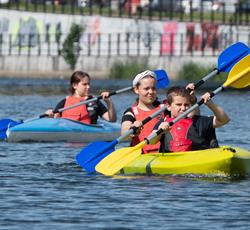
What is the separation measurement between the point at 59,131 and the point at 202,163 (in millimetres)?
7583

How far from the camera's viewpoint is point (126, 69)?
60.3 metres

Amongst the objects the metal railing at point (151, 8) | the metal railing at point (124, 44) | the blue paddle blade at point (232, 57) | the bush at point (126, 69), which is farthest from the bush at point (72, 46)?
the blue paddle blade at point (232, 57)

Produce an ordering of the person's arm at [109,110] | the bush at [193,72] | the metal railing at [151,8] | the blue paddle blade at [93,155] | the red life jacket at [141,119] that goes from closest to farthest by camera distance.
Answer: the blue paddle blade at [93,155] → the red life jacket at [141,119] → the person's arm at [109,110] → the bush at [193,72] → the metal railing at [151,8]

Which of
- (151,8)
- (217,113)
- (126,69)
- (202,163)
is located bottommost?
(126,69)

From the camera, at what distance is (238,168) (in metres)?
18.2

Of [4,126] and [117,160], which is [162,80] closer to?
[4,126]

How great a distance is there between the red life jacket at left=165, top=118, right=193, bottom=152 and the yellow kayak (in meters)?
0.29

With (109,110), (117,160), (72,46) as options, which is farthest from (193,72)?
(117,160)

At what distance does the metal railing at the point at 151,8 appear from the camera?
67.9 m

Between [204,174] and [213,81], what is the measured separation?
130 ft

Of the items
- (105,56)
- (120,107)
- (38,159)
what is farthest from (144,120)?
(105,56)

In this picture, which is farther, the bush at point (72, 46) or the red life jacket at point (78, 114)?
the bush at point (72, 46)

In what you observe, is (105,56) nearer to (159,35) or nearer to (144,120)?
(159,35)

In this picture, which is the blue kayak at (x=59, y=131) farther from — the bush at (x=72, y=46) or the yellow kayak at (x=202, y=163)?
the bush at (x=72, y=46)
